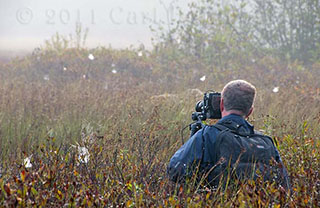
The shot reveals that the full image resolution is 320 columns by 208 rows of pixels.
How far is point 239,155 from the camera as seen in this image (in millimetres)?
3275

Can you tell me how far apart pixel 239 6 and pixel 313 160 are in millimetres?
13306

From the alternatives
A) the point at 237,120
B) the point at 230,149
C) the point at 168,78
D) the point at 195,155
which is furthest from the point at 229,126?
the point at 168,78

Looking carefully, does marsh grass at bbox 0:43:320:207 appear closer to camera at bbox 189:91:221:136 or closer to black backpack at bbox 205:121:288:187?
black backpack at bbox 205:121:288:187

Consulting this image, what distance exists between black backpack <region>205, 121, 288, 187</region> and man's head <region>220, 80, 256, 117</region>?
15 cm

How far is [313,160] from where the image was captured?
3.79m

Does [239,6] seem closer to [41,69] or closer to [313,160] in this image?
[41,69]

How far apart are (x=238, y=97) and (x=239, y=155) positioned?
504 millimetres

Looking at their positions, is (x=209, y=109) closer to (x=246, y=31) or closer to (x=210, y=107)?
(x=210, y=107)

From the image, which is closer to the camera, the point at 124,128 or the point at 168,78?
the point at 124,128

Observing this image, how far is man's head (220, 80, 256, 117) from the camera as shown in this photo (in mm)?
3523

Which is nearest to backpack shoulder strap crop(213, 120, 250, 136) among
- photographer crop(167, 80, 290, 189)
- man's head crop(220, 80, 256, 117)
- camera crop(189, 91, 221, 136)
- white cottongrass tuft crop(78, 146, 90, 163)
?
photographer crop(167, 80, 290, 189)

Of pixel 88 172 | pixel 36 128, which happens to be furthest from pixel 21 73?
pixel 88 172

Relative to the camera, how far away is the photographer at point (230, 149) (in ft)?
11.0

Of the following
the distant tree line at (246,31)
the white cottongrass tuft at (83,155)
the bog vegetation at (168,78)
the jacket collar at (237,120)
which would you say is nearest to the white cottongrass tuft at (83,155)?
the white cottongrass tuft at (83,155)
